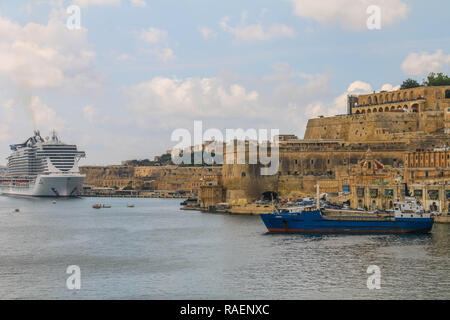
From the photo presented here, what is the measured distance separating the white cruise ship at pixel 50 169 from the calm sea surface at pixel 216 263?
5518cm

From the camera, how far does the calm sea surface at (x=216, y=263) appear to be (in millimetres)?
26828

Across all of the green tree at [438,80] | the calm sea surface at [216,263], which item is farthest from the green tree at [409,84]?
the calm sea surface at [216,263]

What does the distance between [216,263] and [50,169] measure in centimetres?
7710

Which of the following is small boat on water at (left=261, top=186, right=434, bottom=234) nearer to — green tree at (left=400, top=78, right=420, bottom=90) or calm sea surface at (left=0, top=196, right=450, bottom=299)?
calm sea surface at (left=0, top=196, right=450, bottom=299)

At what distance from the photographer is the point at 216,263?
33438 mm

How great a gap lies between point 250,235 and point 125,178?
103m

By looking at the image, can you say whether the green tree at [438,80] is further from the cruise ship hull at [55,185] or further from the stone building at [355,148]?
the cruise ship hull at [55,185]

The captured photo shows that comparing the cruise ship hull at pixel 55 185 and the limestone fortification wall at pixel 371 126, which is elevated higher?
the limestone fortification wall at pixel 371 126

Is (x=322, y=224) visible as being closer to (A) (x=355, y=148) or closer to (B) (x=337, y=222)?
(B) (x=337, y=222)

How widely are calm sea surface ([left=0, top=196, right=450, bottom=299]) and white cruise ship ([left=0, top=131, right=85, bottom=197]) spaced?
55.2m

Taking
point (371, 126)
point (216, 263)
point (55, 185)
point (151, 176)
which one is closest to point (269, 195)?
point (371, 126)

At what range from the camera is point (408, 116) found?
72.9 meters

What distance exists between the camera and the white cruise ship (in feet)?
348

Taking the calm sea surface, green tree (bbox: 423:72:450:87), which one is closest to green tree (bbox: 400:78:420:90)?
green tree (bbox: 423:72:450:87)
